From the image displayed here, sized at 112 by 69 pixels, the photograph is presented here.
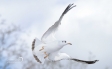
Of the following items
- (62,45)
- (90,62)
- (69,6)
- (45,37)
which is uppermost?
(69,6)

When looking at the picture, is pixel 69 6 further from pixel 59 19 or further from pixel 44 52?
pixel 44 52

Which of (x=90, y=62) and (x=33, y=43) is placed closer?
(x=90, y=62)

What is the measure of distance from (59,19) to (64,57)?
0.94 m

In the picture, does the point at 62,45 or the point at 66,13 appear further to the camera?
the point at 66,13

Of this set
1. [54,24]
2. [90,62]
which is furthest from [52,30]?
[90,62]

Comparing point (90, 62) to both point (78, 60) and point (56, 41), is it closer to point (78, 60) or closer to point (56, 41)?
point (78, 60)

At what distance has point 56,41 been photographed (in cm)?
651

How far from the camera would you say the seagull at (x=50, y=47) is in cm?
646

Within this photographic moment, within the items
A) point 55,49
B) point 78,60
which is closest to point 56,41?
point 55,49

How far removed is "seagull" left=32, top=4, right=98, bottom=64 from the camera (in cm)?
646

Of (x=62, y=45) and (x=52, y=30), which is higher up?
(x=52, y=30)

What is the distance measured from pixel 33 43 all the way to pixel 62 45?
1027mm

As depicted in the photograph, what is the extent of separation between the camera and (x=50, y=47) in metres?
6.52

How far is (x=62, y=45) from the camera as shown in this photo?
6312mm
